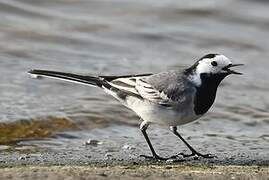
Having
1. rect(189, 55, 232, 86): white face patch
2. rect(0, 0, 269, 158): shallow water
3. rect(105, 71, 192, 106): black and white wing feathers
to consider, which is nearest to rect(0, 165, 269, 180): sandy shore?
rect(105, 71, 192, 106): black and white wing feathers

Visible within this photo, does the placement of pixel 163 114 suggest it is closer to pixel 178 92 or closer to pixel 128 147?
pixel 178 92

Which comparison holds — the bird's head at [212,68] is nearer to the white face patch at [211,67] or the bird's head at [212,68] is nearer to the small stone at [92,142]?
the white face patch at [211,67]

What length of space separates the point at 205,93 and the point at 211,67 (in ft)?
0.75

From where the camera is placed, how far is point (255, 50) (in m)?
13.9

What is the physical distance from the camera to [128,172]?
21.2 feet

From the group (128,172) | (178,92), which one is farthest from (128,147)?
(128,172)

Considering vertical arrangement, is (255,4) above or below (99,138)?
above

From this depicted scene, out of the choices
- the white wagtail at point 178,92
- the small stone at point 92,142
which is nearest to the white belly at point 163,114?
the white wagtail at point 178,92

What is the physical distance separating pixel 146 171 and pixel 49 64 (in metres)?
5.24

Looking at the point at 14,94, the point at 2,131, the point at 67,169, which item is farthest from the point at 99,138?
the point at 67,169

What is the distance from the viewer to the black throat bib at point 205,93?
7.43m

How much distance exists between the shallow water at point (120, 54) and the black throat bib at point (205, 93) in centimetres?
99

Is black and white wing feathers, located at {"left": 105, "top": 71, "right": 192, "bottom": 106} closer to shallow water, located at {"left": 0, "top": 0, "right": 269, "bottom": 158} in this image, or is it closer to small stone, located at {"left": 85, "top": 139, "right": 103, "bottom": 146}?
small stone, located at {"left": 85, "top": 139, "right": 103, "bottom": 146}

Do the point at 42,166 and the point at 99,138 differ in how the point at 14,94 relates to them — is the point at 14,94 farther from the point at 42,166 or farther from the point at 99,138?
the point at 42,166
